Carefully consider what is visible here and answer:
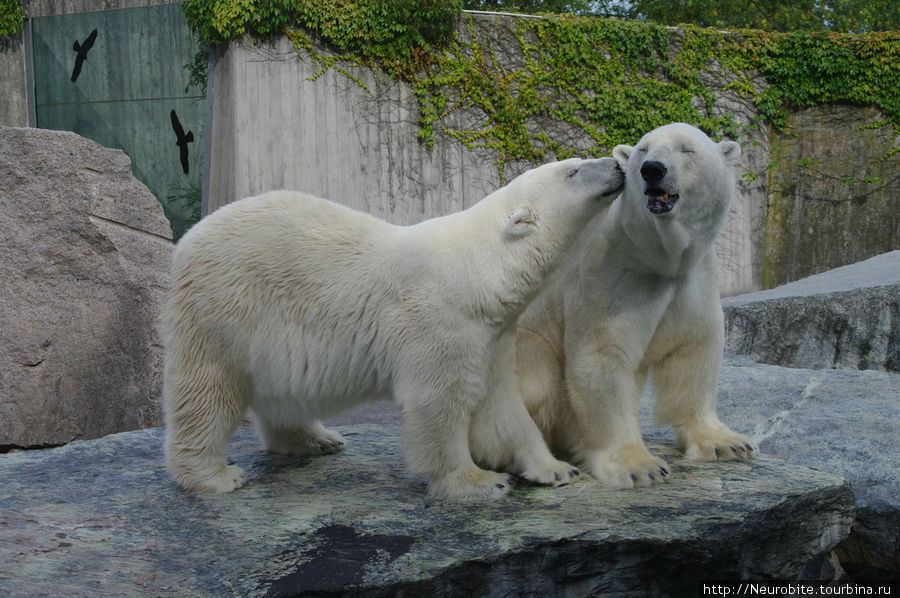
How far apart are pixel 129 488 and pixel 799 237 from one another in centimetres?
1042

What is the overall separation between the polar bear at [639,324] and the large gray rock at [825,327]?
317cm

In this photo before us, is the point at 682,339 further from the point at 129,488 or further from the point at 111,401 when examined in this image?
the point at 111,401

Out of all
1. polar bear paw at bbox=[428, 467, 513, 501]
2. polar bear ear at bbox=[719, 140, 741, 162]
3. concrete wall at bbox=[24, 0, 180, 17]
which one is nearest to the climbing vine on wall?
concrete wall at bbox=[24, 0, 180, 17]

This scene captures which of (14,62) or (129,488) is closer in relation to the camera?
(129,488)

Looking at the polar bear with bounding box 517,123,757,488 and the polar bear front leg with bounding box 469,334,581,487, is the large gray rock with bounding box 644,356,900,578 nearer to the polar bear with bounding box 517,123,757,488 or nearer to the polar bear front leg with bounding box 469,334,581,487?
the polar bear with bounding box 517,123,757,488

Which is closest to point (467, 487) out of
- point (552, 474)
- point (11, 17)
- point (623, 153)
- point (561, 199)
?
point (552, 474)

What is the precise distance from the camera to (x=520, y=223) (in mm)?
3088

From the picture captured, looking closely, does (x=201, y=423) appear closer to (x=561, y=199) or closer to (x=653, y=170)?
(x=561, y=199)

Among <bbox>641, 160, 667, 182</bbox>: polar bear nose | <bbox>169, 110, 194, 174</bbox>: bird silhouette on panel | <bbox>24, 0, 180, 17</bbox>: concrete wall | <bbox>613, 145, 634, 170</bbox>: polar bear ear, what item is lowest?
<bbox>641, 160, 667, 182</bbox>: polar bear nose

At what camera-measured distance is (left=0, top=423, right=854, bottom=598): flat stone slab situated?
2361 millimetres

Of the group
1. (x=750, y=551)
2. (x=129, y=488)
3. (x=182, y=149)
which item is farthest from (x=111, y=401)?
(x=182, y=149)

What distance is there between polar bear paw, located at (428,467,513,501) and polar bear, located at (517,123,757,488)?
18.5 inches

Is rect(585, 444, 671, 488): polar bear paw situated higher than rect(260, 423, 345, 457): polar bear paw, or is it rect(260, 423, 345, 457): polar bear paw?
rect(585, 444, 671, 488): polar bear paw

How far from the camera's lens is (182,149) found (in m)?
10.7
